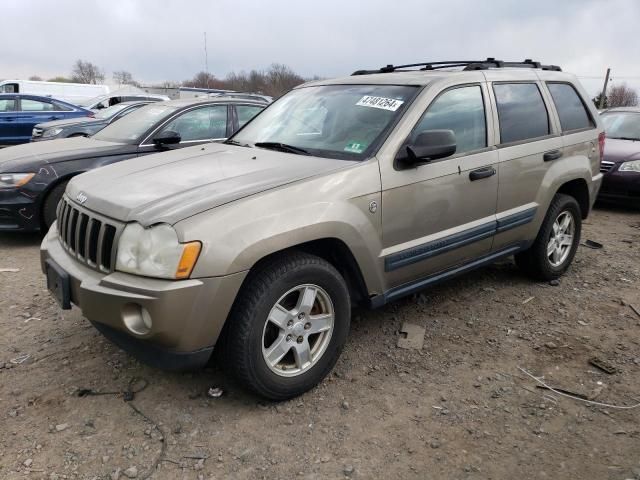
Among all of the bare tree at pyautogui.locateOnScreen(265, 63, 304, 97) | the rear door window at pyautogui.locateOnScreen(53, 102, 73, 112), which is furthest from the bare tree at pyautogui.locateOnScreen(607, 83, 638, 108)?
the rear door window at pyautogui.locateOnScreen(53, 102, 73, 112)

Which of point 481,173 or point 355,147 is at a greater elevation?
point 355,147

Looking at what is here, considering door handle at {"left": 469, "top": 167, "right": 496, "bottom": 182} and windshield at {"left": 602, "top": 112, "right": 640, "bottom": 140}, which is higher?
windshield at {"left": 602, "top": 112, "right": 640, "bottom": 140}

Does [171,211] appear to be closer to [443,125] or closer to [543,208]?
[443,125]

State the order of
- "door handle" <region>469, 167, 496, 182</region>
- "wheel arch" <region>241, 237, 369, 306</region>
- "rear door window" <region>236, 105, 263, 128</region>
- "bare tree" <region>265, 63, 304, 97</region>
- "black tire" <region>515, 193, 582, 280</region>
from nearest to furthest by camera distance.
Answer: "wheel arch" <region>241, 237, 369, 306</region> → "door handle" <region>469, 167, 496, 182</region> → "black tire" <region>515, 193, 582, 280</region> → "rear door window" <region>236, 105, 263, 128</region> → "bare tree" <region>265, 63, 304, 97</region>

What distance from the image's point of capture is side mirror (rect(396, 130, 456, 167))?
3104mm

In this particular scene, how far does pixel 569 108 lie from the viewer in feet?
15.0

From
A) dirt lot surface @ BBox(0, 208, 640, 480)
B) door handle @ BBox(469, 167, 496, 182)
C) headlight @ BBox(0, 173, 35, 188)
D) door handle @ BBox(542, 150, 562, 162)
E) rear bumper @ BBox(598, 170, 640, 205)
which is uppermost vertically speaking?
door handle @ BBox(542, 150, 562, 162)

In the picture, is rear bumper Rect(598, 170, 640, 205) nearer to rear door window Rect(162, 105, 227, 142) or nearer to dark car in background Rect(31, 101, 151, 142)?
rear door window Rect(162, 105, 227, 142)

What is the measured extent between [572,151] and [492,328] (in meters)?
1.73

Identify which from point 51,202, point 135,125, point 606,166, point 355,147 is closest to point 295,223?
point 355,147

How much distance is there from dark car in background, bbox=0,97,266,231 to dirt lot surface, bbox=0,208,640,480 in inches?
62.4

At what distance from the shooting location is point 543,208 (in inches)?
168

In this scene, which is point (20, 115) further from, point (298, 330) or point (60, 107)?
point (298, 330)

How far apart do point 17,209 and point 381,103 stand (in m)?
3.96
